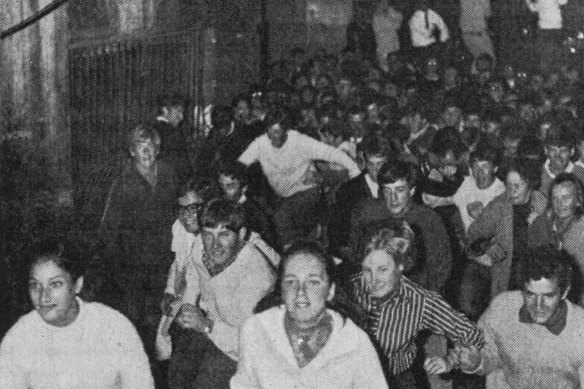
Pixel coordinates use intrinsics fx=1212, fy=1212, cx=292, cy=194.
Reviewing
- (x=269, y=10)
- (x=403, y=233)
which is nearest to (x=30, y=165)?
(x=403, y=233)

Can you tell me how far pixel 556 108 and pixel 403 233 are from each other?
295 inches

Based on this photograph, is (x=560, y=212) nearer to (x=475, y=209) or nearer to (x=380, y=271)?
(x=475, y=209)

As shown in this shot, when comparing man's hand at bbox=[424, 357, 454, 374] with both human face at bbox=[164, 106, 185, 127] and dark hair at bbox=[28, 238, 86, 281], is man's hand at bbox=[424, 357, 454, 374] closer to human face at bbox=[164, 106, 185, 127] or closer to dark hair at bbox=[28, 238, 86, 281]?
dark hair at bbox=[28, 238, 86, 281]

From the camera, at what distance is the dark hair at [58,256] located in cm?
521

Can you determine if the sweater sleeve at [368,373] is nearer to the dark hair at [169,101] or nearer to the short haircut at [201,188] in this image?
the short haircut at [201,188]

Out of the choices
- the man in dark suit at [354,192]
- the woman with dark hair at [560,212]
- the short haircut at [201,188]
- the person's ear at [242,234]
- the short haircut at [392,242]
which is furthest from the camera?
the man in dark suit at [354,192]

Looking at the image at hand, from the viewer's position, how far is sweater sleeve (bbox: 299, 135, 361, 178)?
1049 cm

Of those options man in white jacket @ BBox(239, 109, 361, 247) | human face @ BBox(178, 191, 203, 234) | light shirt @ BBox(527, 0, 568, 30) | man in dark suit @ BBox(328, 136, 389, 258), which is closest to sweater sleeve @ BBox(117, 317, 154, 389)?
human face @ BBox(178, 191, 203, 234)

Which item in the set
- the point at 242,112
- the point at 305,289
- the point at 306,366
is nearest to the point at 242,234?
the point at 305,289

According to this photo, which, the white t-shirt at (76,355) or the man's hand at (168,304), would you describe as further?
the man's hand at (168,304)

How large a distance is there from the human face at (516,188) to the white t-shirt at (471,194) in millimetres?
345

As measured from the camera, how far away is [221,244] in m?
6.73

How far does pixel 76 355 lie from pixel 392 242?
2092 mm

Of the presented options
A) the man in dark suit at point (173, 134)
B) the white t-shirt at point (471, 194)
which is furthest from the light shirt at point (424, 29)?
the white t-shirt at point (471, 194)
